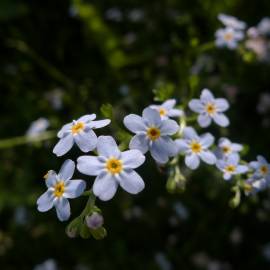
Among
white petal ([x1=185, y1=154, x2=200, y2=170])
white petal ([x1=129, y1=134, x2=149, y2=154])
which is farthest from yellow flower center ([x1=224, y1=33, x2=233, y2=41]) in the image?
white petal ([x1=129, y1=134, x2=149, y2=154])

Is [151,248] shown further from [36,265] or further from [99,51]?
[99,51]

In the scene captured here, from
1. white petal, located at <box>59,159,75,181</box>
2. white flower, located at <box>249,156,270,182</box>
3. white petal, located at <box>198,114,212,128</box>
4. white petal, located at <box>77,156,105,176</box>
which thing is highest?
white petal, located at <box>77,156,105,176</box>

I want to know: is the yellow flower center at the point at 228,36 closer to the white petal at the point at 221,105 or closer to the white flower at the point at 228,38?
the white flower at the point at 228,38

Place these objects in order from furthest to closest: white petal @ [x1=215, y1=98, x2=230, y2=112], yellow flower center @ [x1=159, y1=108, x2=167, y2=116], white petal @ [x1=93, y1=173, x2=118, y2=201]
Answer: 1. white petal @ [x1=215, y1=98, x2=230, y2=112]
2. yellow flower center @ [x1=159, y1=108, x2=167, y2=116]
3. white petal @ [x1=93, y1=173, x2=118, y2=201]

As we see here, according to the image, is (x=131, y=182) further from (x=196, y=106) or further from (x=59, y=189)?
(x=196, y=106)

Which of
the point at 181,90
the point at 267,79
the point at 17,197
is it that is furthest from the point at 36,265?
the point at 267,79

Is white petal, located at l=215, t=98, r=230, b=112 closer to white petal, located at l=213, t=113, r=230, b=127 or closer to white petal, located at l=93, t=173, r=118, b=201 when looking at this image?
white petal, located at l=213, t=113, r=230, b=127

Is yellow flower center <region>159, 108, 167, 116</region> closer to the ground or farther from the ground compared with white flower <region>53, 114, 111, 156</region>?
closer to the ground

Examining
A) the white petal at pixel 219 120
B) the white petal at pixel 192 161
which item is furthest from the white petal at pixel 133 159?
the white petal at pixel 219 120
